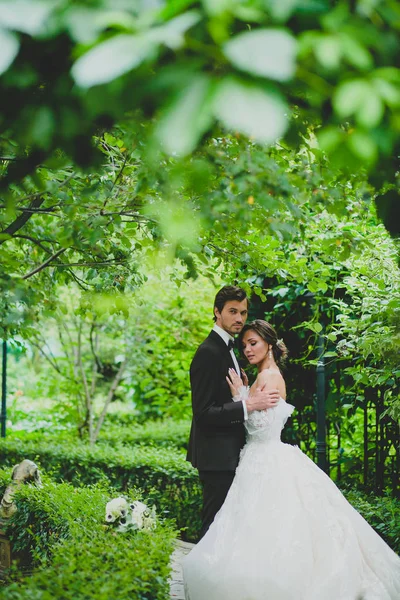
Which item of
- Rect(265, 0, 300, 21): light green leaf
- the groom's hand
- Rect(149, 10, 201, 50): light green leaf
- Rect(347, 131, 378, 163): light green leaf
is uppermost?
Rect(265, 0, 300, 21): light green leaf

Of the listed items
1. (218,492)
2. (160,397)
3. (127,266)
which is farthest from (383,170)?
(160,397)

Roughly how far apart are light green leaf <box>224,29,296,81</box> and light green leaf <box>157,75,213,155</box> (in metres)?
0.08

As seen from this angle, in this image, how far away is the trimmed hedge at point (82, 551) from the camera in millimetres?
2990

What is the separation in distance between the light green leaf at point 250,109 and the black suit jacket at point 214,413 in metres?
3.88

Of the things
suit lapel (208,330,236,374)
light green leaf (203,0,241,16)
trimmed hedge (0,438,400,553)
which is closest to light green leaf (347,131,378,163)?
light green leaf (203,0,241,16)

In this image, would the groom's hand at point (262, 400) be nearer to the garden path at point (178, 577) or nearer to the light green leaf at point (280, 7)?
the garden path at point (178, 577)

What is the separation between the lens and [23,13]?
4.60ft

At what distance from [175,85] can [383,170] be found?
1126 mm

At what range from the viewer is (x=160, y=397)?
492 inches

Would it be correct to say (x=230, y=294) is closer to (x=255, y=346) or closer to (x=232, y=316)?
(x=232, y=316)

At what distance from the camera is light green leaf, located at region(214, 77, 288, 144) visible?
1.19 m

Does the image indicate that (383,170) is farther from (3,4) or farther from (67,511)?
(67,511)

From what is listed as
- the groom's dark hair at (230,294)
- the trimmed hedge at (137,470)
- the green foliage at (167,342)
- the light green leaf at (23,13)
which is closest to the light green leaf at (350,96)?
the light green leaf at (23,13)

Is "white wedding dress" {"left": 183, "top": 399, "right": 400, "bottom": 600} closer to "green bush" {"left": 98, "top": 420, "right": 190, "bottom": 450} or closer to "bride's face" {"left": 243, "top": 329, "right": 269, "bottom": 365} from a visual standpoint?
"bride's face" {"left": 243, "top": 329, "right": 269, "bottom": 365}
